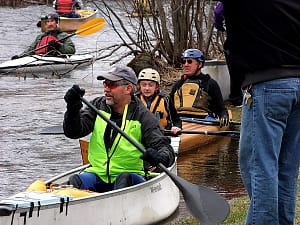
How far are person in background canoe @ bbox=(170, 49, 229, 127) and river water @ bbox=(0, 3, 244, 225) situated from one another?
45 cm

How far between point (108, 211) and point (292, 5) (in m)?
2.73

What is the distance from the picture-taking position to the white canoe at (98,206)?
519 centimetres

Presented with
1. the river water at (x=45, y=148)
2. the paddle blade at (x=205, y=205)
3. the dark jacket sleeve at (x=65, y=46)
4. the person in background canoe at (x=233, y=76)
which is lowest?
Answer: the river water at (x=45, y=148)

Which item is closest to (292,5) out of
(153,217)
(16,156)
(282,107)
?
(282,107)

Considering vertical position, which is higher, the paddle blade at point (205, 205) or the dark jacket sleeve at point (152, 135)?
the dark jacket sleeve at point (152, 135)

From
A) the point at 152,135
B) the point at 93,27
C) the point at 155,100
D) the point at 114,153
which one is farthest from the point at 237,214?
the point at 93,27

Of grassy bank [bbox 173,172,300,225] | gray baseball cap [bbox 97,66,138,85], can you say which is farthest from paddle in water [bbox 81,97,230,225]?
gray baseball cap [bbox 97,66,138,85]

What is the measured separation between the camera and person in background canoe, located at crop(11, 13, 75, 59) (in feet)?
56.2

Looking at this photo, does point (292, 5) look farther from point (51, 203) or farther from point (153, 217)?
point (153, 217)

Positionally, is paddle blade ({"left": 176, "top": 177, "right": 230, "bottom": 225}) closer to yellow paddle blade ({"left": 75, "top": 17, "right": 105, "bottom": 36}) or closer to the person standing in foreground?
the person standing in foreground

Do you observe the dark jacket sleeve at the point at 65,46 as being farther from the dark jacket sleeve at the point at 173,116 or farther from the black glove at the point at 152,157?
the black glove at the point at 152,157

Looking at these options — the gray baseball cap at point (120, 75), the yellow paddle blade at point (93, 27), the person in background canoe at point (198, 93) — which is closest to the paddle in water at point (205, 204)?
the gray baseball cap at point (120, 75)

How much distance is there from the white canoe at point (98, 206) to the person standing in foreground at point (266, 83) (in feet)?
6.28

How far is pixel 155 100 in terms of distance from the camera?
8812 mm
